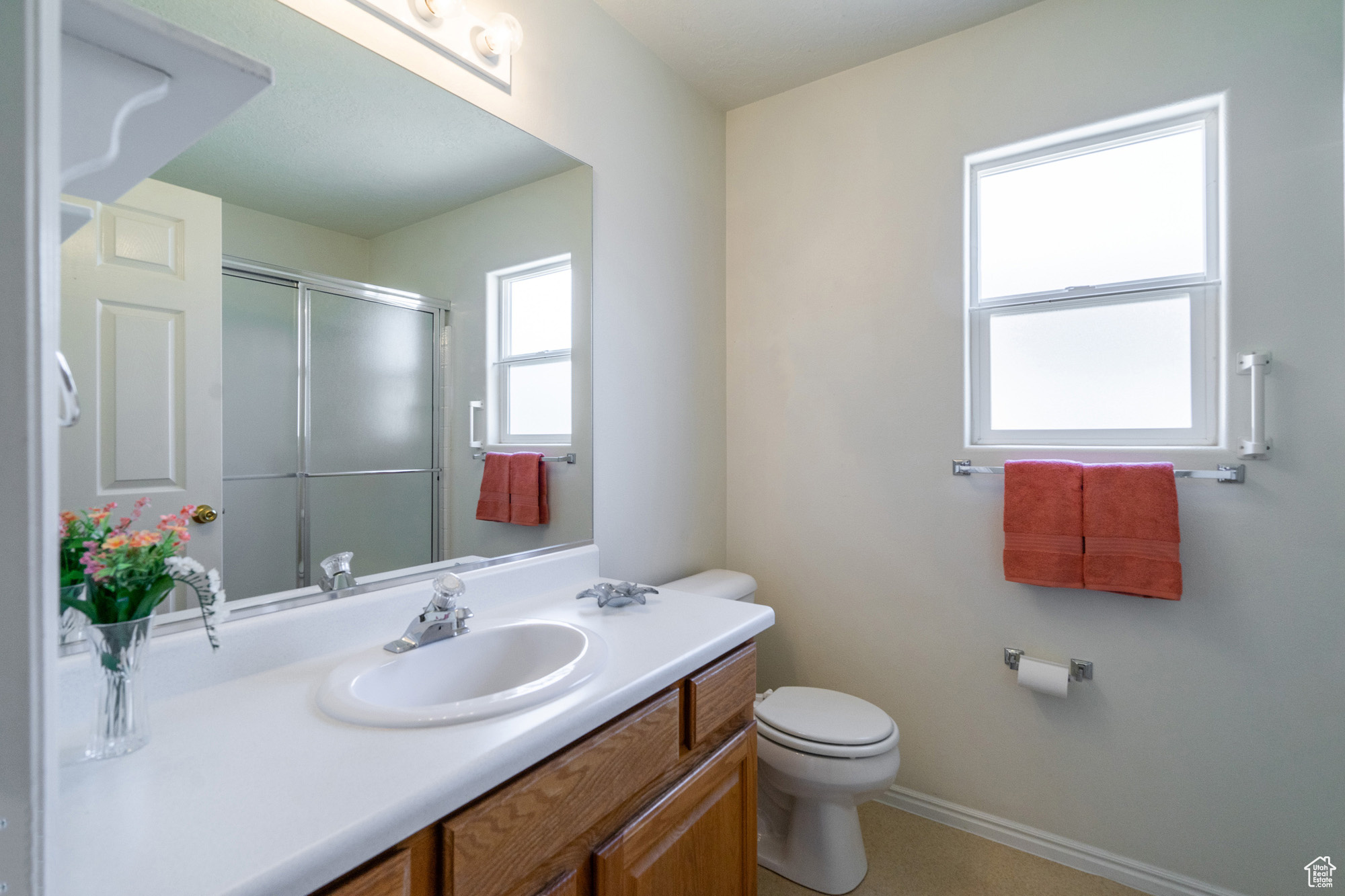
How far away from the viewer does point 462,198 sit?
1.38m

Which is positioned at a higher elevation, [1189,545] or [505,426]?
[505,426]

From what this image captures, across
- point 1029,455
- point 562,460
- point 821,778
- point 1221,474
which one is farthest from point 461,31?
point 1221,474

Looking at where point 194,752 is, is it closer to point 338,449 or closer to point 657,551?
point 338,449

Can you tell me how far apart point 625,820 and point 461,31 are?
63.8 inches

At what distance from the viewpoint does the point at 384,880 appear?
622 millimetres

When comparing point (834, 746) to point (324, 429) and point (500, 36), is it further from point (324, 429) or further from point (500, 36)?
point (500, 36)

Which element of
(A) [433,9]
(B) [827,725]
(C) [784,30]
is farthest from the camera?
(C) [784,30]

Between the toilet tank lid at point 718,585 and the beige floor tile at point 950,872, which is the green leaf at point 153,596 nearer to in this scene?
the toilet tank lid at point 718,585

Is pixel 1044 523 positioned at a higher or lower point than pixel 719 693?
higher

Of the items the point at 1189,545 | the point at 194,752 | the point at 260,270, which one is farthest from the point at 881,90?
the point at 194,752

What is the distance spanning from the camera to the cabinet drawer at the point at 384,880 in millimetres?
593

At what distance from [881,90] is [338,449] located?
6.49 feet

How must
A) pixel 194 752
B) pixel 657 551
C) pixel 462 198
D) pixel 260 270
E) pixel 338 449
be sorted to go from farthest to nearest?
pixel 657 551
pixel 462 198
pixel 338 449
pixel 260 270
pixel 194 752

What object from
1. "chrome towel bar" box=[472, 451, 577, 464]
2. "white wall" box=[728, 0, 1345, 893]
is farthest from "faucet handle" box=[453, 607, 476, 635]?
"white wall" box=[728, 0, 1345, 893]
